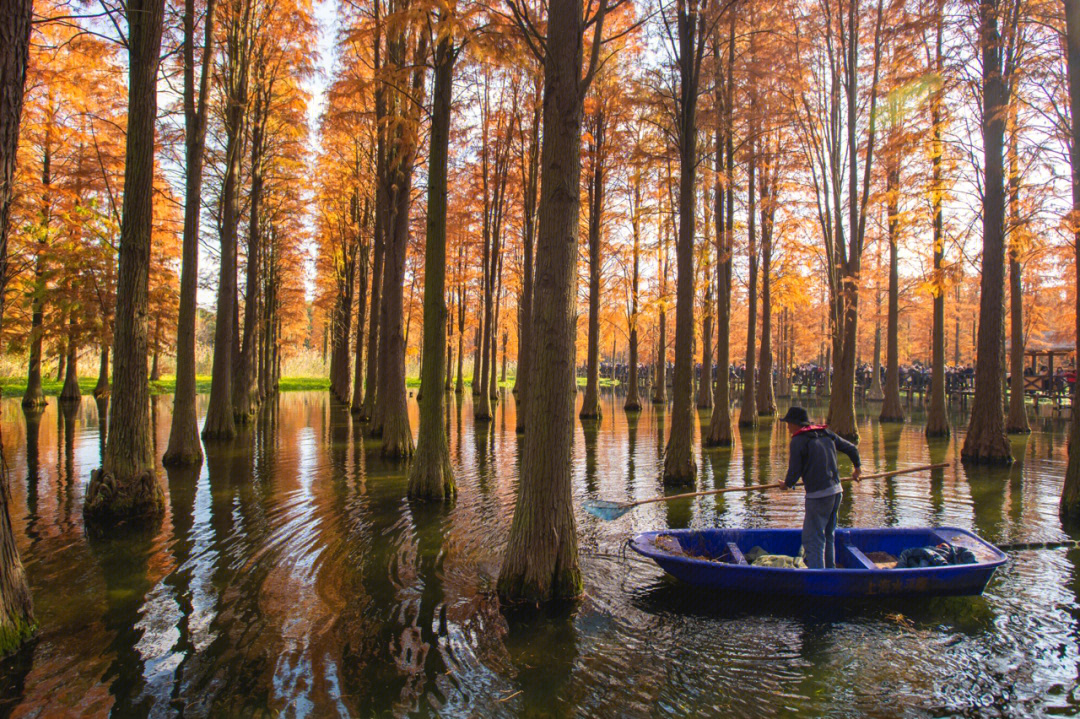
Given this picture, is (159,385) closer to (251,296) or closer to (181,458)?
(251,296)

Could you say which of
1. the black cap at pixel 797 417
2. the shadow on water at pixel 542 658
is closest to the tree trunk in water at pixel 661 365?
the black cap at pixel 797 417

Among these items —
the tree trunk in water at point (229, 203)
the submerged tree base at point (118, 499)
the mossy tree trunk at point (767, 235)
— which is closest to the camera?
the submerged tree base at point (118, 499)

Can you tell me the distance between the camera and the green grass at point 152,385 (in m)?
30.8

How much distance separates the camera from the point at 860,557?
19.9 ft

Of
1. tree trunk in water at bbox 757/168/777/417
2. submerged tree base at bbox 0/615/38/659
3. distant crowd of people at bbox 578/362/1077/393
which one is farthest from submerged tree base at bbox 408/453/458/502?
distant crowd of people at bbox 578/362/1077/393

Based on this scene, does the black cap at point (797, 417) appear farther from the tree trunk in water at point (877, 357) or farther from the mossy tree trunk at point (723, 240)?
the tree trunk in water at point (877, 357)

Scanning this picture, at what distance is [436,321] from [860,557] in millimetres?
6383

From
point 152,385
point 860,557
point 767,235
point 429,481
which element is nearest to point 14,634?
point 429,481

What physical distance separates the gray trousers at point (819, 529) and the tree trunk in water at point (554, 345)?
2.53m

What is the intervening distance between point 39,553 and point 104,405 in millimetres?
22517

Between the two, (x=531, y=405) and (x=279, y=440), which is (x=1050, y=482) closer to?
(x=531, y=405)

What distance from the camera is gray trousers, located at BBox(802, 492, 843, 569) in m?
5.89

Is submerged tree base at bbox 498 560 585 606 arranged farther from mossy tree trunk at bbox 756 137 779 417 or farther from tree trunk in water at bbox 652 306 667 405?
tree trunk in water at bbox 652 306 667 405

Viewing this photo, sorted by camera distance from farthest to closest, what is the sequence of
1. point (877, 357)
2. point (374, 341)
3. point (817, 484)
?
1. point (877, 357)
2. point (374, 341)
3. point (817, 484)
